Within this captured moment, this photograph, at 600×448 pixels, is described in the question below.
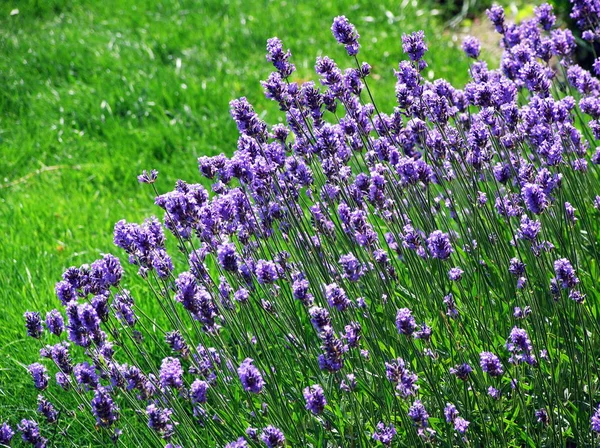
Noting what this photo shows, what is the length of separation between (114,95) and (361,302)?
4.27 m

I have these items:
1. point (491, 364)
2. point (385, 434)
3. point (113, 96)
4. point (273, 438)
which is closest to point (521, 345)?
point (491, 364)

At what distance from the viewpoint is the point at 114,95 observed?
627cm

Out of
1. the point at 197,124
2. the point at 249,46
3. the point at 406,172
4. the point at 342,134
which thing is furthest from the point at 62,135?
the point at 406,172

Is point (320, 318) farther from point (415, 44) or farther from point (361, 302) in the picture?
point (415, 44)

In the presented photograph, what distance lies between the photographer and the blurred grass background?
448 centimetres

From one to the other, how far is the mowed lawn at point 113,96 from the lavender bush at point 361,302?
0.97m

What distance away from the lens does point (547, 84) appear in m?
2.86

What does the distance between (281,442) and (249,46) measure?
575 cm

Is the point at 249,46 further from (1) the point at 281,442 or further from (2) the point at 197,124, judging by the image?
(1) the point at 281,442

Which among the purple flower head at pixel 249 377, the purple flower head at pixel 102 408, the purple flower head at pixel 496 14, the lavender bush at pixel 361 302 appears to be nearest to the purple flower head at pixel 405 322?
the lavender bush at pixel 361 302

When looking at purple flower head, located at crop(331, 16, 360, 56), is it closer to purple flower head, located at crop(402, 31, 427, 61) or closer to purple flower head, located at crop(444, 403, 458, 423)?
purple flower head, located at crop(402, 31, 427, 61)

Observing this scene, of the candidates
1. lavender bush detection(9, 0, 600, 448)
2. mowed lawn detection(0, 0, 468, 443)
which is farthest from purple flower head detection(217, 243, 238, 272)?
mowed lawn detection(0, 0, 468, 443)

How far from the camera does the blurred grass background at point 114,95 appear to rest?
4.48 metres

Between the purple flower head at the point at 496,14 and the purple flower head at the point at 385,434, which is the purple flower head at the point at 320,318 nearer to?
the purple flower head at the point at 385,434
